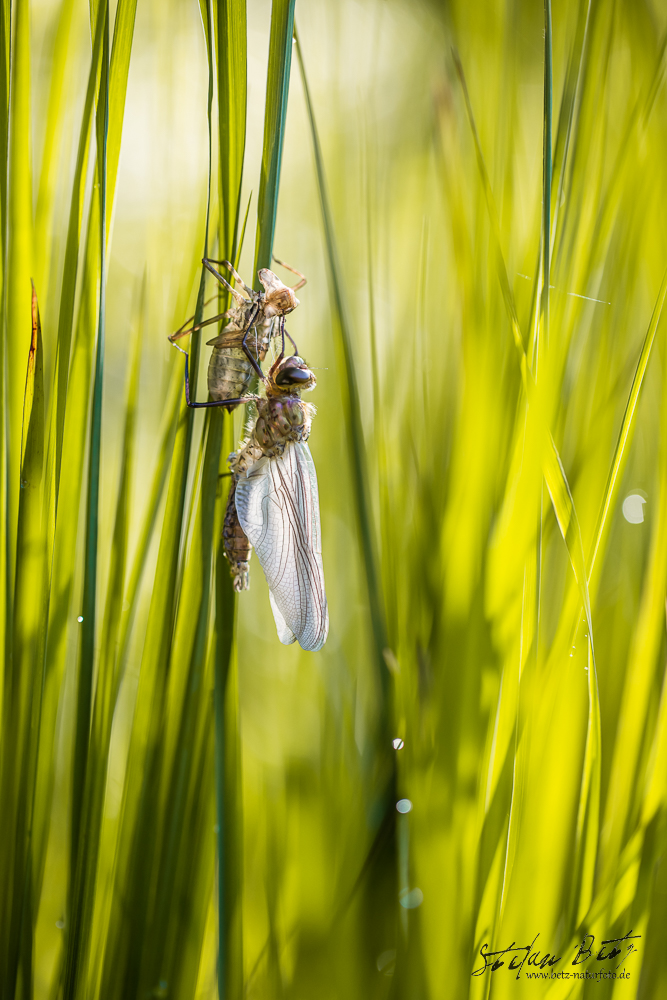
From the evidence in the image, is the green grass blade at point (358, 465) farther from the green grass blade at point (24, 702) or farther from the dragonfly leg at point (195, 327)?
the green grass blade at point (24, 702)

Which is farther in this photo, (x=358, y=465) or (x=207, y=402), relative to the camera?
(x=358, y=465)

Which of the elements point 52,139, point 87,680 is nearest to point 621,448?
point 87,680

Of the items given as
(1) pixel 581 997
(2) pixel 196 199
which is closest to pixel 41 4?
(2) pixel 196 199

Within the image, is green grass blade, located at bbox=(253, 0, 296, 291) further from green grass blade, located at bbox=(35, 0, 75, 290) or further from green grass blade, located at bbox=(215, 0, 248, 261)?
Result: green grass blade, located at bbox=(35, 0, 75, 290)

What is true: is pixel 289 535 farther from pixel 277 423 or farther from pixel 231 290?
pixel 231 290
